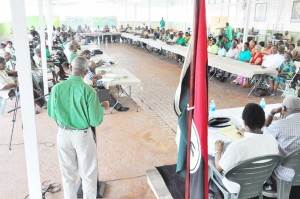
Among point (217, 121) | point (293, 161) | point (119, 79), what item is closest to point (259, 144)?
point (293, 161)

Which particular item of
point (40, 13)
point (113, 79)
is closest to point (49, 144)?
point (113, 79)

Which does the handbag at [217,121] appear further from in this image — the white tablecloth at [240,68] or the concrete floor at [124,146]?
the white tablecloth at [240,68]

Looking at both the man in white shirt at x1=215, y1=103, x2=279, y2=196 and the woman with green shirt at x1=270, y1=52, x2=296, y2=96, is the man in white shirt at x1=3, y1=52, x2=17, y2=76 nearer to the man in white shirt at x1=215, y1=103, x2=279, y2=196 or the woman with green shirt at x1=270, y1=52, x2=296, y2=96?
the man in white shirt at x1=215, y1=103, x2=279, y2=196

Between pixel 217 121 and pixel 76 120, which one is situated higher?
pixel 76 120

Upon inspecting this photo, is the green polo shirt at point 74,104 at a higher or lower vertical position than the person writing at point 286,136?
higher

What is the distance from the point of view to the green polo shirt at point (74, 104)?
8.45ft

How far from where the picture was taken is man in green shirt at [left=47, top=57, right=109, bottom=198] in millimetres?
2584

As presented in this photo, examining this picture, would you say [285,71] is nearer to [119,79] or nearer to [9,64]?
[119,79]

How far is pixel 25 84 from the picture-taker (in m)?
2.10

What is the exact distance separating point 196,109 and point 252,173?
1090 mm

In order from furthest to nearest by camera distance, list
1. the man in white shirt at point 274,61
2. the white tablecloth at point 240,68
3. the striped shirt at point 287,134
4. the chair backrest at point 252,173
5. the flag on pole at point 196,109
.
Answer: the man in white shirt at point 274,61, the white tablecloth at point 240,68, the striped shirt at point 287,134, the chair backrest at point 252,173, the flag on pole at point 196,109

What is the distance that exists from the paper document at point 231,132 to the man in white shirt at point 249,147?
1.32 feet

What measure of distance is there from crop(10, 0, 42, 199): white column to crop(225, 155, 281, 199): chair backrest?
1.51 metres

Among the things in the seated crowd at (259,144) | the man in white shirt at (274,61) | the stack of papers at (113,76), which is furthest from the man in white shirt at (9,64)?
the man in white shirt at (274,61)
